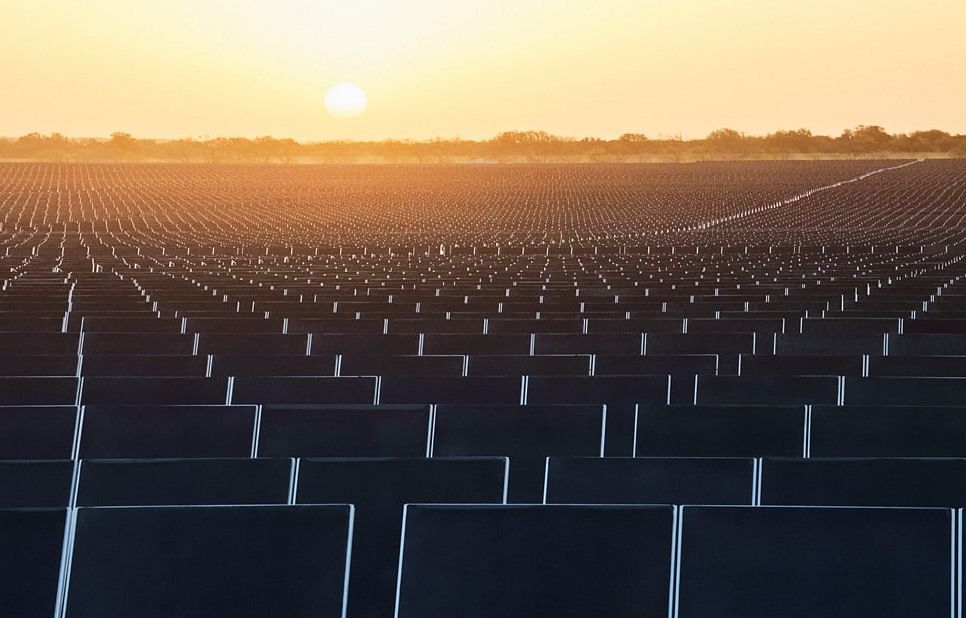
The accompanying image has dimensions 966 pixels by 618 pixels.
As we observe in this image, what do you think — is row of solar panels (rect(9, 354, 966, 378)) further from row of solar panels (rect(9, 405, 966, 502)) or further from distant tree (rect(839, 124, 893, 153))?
distant tree (rect(839, 124, 893, 153))

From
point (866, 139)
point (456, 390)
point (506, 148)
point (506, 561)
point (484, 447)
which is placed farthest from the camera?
point (506, 148)

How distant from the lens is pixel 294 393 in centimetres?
665

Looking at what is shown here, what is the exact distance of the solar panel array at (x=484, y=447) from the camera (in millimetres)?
3152

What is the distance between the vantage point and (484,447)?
5.46 metres

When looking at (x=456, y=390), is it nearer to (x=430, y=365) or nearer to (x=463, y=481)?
(x=430, y=365)

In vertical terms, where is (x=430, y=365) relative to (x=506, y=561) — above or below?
below

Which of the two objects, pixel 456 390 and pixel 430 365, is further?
pixel 430 365

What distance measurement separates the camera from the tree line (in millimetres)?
128875

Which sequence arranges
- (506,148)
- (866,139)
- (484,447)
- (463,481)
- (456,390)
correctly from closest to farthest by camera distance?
(463,481)
(484,447)
(456,390)
(866,139)
(506,148)

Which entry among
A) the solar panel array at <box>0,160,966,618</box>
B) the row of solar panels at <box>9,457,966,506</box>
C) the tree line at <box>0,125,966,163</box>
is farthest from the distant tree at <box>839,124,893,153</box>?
the row of solar panels at <box>9,457,966,506</box>

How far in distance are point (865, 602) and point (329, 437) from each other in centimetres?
Answer: 287

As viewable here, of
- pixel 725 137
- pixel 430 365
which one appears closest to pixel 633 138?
pixel 725 137

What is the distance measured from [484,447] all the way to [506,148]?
140 metres

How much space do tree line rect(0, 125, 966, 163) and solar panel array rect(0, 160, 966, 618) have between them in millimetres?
117490
